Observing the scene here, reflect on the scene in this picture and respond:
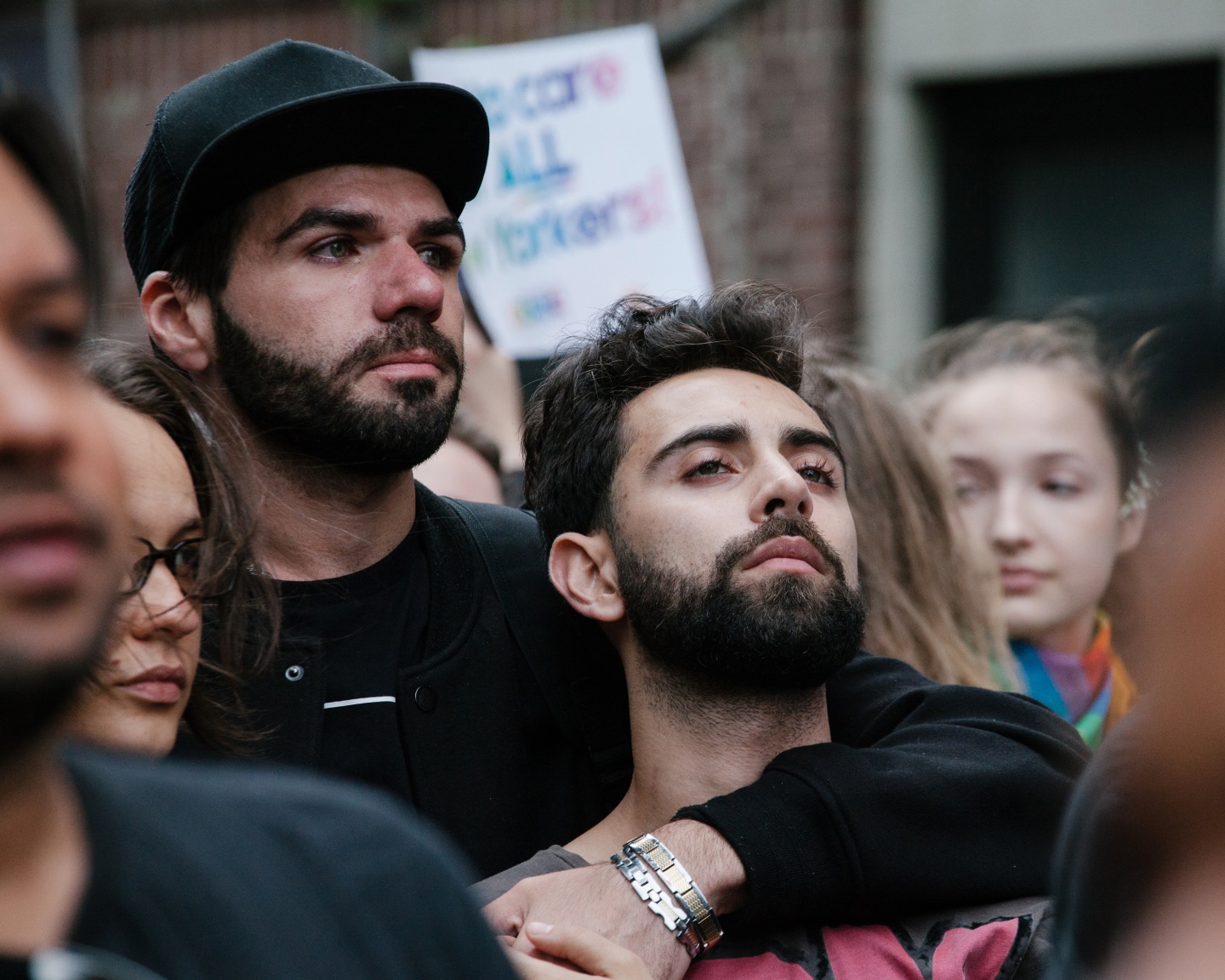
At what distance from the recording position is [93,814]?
1.20m

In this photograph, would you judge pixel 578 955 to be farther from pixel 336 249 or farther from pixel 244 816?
pixel 336 249

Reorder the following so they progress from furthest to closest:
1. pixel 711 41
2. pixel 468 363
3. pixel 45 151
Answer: pixel 711 41, pixel 468 363, pixel 45 151

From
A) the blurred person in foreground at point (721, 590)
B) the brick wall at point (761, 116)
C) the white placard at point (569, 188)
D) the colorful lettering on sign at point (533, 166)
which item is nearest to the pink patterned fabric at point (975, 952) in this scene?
the blurred person in foreground at point (721, 590)

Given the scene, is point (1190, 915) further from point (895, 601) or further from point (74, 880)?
point (895, 601)

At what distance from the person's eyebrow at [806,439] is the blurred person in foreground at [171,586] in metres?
0.92

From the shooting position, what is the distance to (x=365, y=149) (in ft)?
9.00

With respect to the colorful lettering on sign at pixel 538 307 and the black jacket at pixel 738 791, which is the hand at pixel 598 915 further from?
the colorful lettering on sign at pixel 538 307

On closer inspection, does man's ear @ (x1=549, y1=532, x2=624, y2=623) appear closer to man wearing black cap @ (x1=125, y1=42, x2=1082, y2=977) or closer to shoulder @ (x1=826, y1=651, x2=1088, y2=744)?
man wearing black cap @ (x1=125, y1=42, x2=1082, y2=977)

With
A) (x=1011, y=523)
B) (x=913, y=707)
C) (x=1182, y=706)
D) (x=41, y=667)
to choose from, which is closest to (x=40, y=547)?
(x=41, y=667)

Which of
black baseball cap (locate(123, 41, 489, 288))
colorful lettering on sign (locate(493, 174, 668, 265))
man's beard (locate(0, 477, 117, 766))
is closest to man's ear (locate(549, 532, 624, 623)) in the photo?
black baseball cap (locate(123, 41, 489, 288))

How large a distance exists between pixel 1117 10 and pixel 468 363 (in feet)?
13.4

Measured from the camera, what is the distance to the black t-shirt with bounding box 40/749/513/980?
1.15 metres

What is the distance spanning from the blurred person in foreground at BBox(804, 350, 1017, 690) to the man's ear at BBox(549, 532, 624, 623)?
71cm

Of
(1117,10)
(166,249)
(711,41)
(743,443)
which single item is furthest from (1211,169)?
(166,249)
